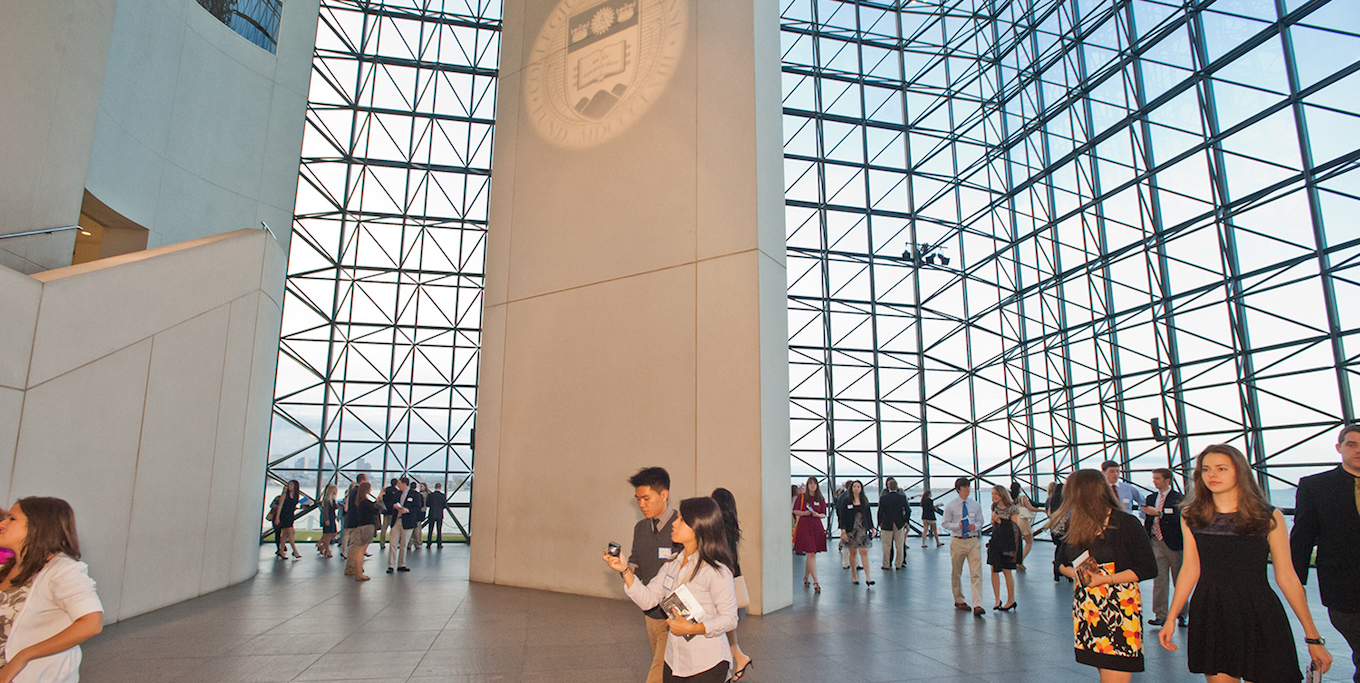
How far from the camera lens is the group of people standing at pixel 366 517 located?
31.2 feet

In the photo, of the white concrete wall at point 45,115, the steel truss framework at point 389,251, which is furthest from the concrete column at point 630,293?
the steel truss framework at point 389,251

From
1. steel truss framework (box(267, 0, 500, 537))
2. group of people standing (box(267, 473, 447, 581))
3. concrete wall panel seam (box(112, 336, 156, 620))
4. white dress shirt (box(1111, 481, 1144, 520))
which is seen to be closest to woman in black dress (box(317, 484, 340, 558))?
group of people standing (box(267, 473, 447, 581))

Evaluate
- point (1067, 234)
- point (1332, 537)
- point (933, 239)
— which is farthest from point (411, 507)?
point (1067, 234)

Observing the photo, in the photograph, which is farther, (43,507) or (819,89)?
(819,89)

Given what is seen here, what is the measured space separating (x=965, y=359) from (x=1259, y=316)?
706 centimetres

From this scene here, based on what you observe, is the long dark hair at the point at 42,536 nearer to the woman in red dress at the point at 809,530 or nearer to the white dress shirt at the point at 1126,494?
the woman in red dress at the point at 809,530

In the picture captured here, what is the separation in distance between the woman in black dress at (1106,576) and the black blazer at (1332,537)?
80 cm

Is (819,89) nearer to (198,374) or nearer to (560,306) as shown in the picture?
(560,306)

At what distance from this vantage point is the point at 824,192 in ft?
65.5

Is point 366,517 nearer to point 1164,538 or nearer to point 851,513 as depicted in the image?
point 851,513

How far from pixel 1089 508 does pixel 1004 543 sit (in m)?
4.39

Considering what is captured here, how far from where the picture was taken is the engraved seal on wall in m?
9.08

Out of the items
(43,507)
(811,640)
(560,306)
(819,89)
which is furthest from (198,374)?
(819,89)

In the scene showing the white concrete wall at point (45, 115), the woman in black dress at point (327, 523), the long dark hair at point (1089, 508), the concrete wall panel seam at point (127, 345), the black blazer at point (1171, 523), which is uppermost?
the white concrete wall at point (45, 115)
